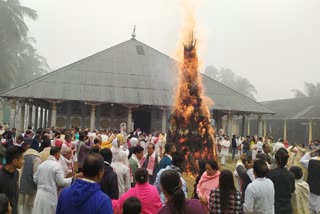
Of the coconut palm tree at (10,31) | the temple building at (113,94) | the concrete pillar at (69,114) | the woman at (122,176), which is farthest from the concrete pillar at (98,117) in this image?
the woman at (122,176)

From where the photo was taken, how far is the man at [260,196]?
509 cm

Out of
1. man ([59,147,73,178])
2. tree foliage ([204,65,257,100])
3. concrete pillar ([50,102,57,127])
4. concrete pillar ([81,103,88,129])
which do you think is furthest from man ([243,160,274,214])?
tree foliage ([204,65,257,100])

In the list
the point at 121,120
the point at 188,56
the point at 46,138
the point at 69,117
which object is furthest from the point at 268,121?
the point at 46,138

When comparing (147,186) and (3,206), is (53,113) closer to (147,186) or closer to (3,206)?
(147,186)

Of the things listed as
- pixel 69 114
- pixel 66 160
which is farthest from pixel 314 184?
pixel 69 114

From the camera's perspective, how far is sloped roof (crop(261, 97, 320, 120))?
128 ft

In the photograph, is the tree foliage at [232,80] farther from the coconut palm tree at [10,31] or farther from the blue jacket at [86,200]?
the blue jacket at [86,200]

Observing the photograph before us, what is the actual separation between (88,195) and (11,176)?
2221mm

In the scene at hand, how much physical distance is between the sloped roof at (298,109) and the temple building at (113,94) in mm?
10810

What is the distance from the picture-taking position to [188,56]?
659 inches

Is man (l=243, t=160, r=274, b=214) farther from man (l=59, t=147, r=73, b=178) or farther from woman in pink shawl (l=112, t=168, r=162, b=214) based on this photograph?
man (l=59, t=147, r=73, b=178)

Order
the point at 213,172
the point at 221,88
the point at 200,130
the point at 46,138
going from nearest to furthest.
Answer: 1. the point at 213,172
2. the point at 46,138
3. the point at 200,130
4. the point at 221,88

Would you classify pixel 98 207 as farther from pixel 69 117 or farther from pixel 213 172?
pixel 69 117

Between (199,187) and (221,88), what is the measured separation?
91.6ft
